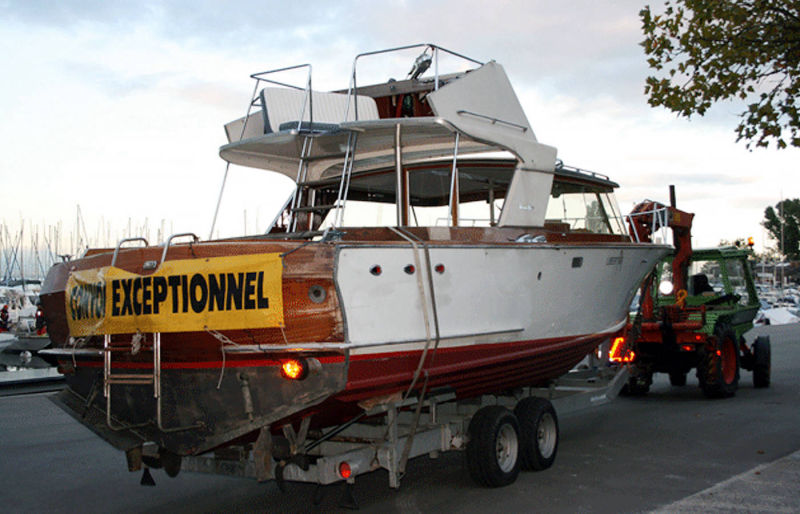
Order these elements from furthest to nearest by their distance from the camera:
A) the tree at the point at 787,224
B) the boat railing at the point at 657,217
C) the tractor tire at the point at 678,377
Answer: the tree at the point at 787,224
the tractor tire at the point at 678,377
the boat railing at the point at 657,217

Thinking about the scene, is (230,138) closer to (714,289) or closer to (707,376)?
(707,376)

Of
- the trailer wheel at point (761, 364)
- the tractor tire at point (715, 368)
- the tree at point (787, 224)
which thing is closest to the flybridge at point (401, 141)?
the tractor tire at point (715, 368)

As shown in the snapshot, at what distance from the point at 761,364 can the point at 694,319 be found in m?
2.13

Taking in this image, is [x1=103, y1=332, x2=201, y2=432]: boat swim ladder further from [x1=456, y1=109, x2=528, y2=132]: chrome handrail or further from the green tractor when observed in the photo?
the green tractor

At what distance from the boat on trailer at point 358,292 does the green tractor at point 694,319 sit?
2.91m

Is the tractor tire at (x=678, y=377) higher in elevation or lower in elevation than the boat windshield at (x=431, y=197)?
lower

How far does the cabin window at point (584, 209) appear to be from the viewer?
26.8 ft

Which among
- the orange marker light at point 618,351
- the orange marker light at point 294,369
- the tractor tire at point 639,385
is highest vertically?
the orange marker light at point 294,369

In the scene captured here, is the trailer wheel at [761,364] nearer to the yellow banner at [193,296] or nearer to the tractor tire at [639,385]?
the tractor tire at [639,385]

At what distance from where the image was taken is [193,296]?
532 cm

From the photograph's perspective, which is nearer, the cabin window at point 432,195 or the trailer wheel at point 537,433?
the cabin window at point 432,195

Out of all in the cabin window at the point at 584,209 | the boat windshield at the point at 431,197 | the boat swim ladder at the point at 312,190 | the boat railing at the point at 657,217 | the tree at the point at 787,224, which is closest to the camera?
the boat swim ladder at the point at 312,190

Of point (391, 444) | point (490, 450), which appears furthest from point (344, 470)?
point (490, 450)

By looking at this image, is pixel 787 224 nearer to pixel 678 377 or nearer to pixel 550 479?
pixel 678 377
